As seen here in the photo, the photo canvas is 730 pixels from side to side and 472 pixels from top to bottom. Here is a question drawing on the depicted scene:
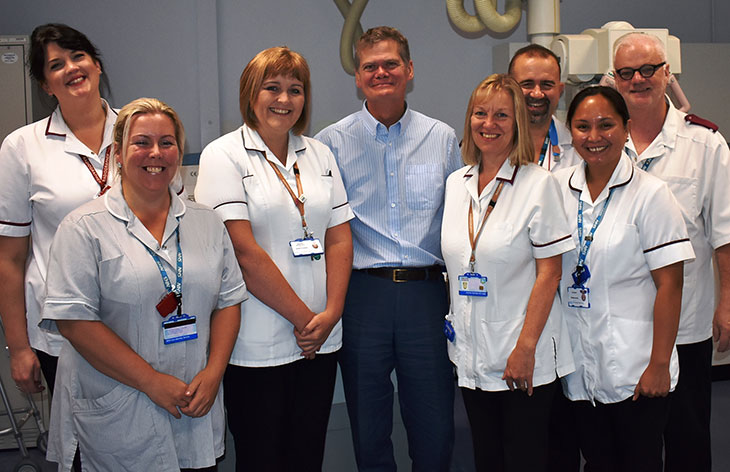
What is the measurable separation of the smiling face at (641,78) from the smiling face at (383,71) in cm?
76

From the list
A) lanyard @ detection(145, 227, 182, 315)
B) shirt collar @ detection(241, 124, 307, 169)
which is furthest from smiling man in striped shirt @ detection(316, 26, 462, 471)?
lanyard @ detection(145, 227, 182, 315)

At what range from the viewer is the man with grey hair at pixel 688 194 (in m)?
2.26

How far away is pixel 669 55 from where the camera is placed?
364 centimetres

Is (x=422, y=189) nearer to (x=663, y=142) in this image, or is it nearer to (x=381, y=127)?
(x=381, y=127)

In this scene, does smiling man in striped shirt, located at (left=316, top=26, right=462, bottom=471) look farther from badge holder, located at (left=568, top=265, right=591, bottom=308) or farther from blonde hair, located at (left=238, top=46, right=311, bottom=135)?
badge holder, located at (left=568, top=265, right=591, bottom=308)

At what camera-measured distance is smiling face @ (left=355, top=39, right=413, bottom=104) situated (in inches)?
92.3

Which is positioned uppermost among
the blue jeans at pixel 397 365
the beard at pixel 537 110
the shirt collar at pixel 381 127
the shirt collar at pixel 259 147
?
the beard at pixel 537 110

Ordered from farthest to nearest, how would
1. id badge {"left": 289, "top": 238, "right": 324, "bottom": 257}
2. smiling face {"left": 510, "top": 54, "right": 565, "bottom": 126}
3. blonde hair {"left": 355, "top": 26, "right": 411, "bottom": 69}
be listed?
smiling face {"left": 510, "top": 54, "right": 565, "bottom": 126} < blonde hair {"left": 355, "top": 26, "right": 411, "bottom": 69} < id badge {"left": 289, "top": 238, "right": 324, "bottom": 257}

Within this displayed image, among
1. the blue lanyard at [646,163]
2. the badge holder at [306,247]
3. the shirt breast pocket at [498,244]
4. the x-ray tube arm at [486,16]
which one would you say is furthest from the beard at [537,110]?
the x-ray tube arm at [486,16]

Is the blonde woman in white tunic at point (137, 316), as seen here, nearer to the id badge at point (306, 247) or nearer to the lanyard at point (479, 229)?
the id badge at point (306, 247)

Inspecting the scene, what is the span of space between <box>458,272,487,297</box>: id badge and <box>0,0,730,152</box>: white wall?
104 inches

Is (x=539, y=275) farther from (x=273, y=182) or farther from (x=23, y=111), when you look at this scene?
(x=23, y=111)

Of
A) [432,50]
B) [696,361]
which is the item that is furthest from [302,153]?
[432,50]

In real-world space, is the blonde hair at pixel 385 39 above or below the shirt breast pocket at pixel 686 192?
above
